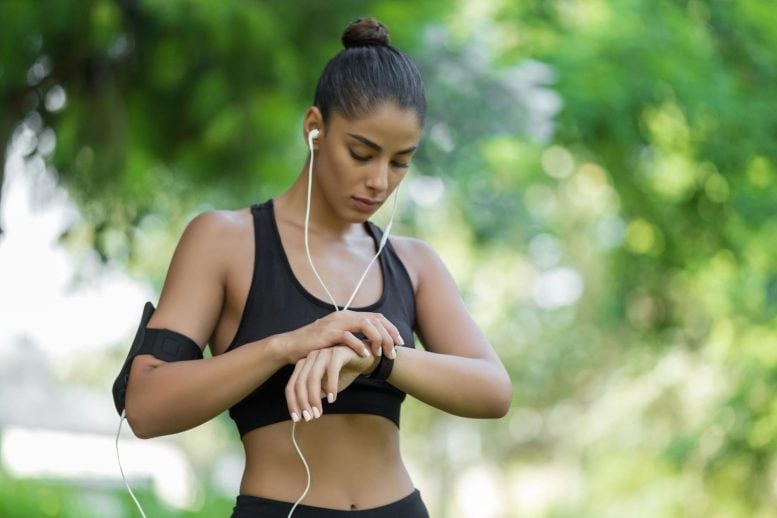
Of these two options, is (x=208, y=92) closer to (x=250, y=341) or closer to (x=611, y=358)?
(x=250, y=341)

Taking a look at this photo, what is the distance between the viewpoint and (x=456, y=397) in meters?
2.45

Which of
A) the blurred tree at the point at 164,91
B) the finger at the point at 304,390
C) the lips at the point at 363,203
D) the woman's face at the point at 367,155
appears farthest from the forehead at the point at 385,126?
the blurred tree at the point at 164,91

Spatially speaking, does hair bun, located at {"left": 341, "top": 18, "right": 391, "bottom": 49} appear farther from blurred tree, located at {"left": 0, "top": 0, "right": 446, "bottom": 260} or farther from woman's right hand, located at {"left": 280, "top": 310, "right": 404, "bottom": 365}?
blurred tree, located at {"left": 0, "top": 0, "right": 446, "bottom": 260}

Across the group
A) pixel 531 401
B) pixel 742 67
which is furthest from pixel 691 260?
pixel 531 401

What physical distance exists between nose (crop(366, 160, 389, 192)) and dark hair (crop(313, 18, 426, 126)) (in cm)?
10

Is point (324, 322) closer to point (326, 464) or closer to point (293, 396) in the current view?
point (293, 396)

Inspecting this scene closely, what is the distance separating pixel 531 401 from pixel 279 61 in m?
23.2

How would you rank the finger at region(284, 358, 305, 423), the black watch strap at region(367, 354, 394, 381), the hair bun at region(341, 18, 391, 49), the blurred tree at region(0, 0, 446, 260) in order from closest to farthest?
the finger at region(284, 358, 305, 423), the black watch strap at region(367, 354, 394, 381), the hair bun at region(341, 18, 391, 49), the blurred tree at region(0, 0, 446, 260)

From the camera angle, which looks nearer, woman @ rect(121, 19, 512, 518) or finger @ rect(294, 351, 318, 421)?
finger @ rect(294, 351, 318, 421)

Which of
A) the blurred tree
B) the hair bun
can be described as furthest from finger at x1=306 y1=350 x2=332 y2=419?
the blurred tree

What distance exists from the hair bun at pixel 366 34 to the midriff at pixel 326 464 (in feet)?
2.40

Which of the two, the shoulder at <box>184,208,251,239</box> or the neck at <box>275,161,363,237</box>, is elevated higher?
the neck at <box>275,161,363,237</box>

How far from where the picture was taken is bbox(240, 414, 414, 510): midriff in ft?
7.95

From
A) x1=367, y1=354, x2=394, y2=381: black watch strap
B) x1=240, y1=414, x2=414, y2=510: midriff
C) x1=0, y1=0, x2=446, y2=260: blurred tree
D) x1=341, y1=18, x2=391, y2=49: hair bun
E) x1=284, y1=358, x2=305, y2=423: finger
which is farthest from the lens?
x1=0, y1=0, x2=446, y2=260: blurred tree
